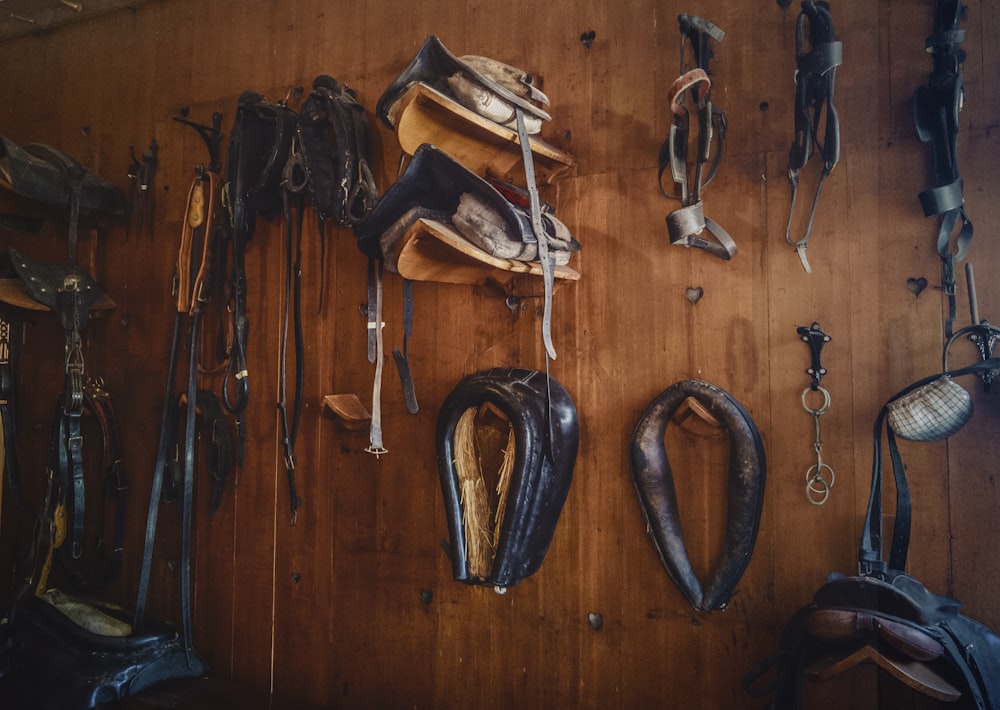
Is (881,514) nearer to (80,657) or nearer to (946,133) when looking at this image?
(946,133)

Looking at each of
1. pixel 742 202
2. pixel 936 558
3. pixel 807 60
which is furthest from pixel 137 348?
pixel 936 558

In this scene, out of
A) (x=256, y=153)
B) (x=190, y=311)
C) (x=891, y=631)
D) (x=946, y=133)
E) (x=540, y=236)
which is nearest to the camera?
(x=891, y=631)

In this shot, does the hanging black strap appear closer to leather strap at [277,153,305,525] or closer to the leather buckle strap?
the leather buckle strap

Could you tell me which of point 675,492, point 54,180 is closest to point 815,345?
point 675,492

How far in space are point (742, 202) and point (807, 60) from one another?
15.0 inches

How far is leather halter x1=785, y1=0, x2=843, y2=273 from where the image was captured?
161 cm

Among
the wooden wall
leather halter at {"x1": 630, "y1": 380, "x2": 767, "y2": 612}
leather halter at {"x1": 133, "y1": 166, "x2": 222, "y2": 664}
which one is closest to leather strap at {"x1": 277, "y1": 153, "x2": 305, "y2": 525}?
the wooden wall

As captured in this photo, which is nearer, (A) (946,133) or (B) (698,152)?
(A) (946,133)

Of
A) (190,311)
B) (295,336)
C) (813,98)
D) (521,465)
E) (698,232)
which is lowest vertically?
(521,465)

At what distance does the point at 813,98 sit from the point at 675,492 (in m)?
1.14

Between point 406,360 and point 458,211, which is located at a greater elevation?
point 458,211

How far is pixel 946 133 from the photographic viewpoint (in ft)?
5.13

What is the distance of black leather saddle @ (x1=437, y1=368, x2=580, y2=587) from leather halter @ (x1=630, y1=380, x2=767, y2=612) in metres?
0.22

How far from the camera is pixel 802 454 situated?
174 cm
